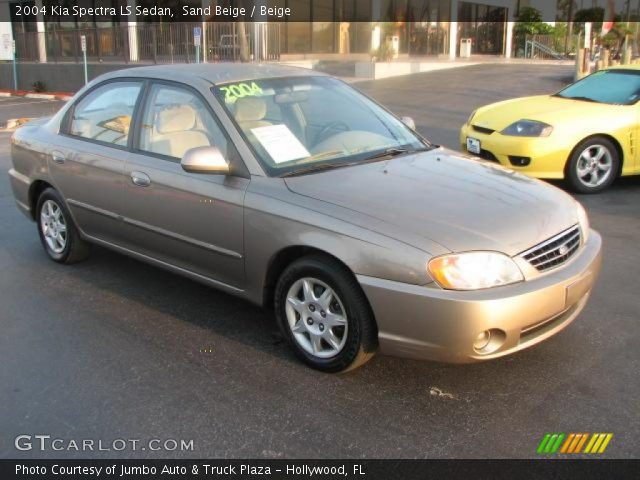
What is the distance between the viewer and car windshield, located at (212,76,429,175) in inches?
159

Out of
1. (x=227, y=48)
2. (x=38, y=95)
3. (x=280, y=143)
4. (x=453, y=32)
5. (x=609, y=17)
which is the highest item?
(x=609, y=17)

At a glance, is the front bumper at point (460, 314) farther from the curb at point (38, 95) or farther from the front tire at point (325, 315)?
the curb at point (38, 95)

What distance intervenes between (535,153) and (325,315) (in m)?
4.55

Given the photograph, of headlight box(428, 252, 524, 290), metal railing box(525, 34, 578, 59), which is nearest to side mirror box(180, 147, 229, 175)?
headlight box(428, 252, 524, 290)

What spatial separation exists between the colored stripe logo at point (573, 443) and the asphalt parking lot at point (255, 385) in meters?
0.05

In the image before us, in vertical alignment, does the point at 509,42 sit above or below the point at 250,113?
above

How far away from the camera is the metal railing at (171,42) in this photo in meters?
20.8

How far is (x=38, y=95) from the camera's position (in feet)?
76.3

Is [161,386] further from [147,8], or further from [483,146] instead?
[147,8]

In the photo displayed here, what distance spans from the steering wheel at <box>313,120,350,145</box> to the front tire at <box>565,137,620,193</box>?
393 cm

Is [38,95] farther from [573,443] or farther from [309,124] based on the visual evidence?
[573,443]

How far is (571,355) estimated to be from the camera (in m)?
3.84

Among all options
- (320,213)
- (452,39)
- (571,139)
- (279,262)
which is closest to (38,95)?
(452,39)
